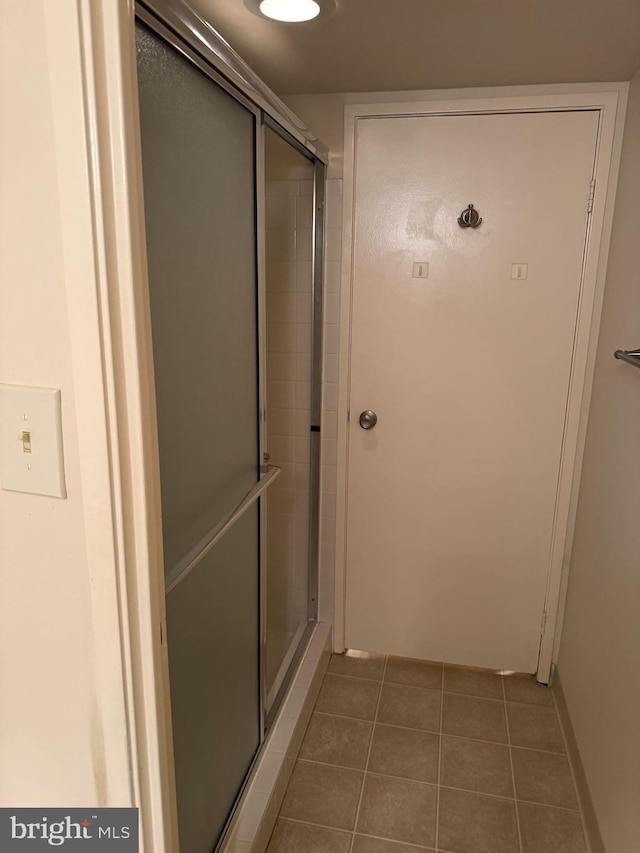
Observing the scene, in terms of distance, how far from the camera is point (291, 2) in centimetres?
131

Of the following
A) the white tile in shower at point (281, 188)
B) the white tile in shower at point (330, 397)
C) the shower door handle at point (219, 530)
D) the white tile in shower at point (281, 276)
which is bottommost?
the shower door handle at point (219, 530)

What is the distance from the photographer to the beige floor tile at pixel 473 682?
7.14 ft

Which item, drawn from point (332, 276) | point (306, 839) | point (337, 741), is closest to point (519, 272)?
point (332, 276)

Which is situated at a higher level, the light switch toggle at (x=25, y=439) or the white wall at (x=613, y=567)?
the light switch toggle at (x=25, y=439)

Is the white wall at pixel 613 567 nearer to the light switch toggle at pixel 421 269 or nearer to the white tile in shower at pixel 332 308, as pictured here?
the light switch toggle at pixel 421 269

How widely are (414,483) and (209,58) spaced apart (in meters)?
1.54

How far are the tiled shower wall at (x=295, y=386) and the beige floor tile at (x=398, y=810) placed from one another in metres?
0.62

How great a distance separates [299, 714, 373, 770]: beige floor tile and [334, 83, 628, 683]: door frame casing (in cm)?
58

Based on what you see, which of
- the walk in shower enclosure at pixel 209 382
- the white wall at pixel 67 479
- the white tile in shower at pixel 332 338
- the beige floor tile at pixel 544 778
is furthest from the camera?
the white tile in shower at pixel 332 338

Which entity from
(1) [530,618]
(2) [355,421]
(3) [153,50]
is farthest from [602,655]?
(3) [153,50]

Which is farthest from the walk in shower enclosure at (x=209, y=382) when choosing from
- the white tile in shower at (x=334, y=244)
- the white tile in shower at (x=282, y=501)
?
the white tile in shower at (x=282, y=501)

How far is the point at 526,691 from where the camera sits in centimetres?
219

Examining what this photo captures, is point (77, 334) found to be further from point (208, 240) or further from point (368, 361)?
point (368, 361)

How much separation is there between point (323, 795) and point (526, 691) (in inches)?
35.2
